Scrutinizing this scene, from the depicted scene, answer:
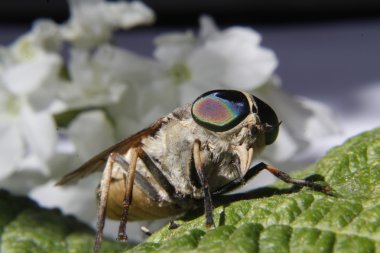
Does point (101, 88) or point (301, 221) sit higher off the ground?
point (301, 221)

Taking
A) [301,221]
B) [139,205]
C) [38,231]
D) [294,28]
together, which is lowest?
[294,28]

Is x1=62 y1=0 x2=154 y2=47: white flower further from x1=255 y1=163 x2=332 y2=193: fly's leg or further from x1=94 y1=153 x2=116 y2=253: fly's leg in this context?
x1=255 y1=163 x2=332 y2=193: fly's leg

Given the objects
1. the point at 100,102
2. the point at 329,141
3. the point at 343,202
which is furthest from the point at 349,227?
the point at 329,141

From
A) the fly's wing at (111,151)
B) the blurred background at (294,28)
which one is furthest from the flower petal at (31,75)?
the blurred background at (294,28)

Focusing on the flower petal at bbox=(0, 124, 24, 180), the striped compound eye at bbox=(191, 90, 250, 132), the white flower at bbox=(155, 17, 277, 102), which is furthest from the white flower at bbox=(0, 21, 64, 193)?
the striped compound eye at bbox=(191, 90, 250, 132)

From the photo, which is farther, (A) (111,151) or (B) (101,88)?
(B) (101,88)

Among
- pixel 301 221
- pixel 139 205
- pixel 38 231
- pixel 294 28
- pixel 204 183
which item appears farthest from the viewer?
pixel 294 28

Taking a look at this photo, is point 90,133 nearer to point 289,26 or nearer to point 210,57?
point 210,57

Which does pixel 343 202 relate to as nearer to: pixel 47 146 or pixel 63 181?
pixel 63 181

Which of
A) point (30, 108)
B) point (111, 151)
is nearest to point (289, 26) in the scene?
point (30, 108)
